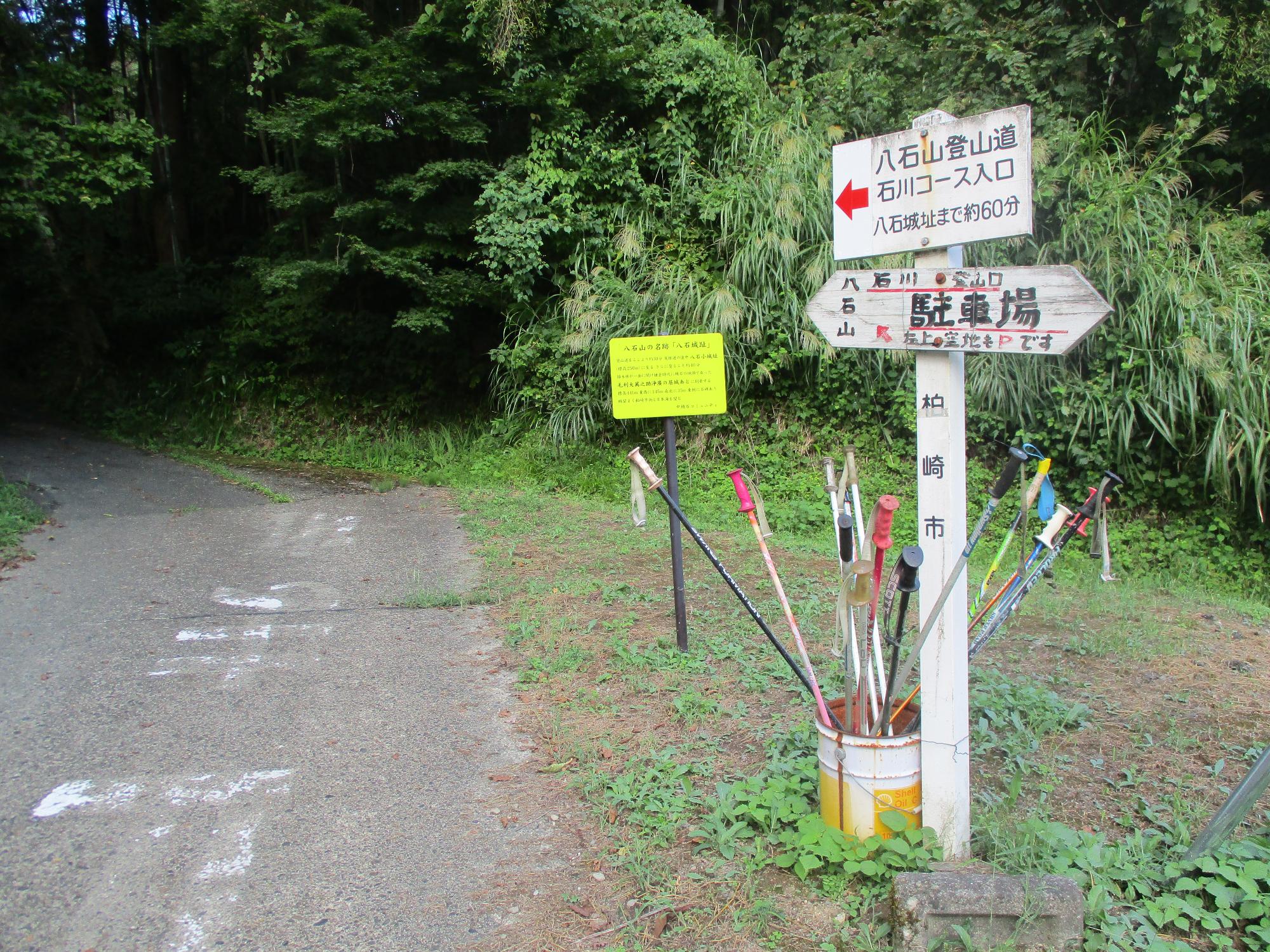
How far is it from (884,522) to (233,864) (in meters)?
2.54

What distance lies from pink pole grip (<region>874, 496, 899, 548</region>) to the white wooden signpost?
11cm

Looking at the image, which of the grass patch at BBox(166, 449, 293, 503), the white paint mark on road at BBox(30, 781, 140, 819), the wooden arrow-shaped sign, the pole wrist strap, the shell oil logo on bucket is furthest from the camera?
the grass patch at BBox(166, 449, 293, 503)

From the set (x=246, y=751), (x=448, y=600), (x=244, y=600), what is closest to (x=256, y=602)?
(x=244, y=600)

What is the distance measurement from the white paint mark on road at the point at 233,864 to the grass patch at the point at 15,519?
513cm

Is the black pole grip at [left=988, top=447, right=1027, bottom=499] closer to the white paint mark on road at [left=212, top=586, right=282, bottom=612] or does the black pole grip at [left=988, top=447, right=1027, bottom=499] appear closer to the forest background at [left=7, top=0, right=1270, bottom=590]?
the white paint mark on road at [left=212, top=586, right=282, bottom=612]

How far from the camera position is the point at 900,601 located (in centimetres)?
285

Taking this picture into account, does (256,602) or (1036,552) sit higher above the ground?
(1036,552)

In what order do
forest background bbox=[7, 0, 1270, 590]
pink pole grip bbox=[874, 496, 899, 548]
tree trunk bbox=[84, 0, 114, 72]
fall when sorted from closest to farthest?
pink pole grip bbox=[874, 496, 899, 548], forest background bbox=[7, 0, 1270, 590], tree trunk bbox=[84, 0, 114, 72]

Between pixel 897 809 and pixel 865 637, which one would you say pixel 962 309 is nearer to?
pixel 865 637

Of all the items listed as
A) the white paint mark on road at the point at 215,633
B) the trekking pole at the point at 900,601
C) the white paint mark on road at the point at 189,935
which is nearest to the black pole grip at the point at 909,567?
Result: the trekking pole at the point at 900,601

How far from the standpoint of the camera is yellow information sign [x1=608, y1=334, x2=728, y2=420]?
15.9ft

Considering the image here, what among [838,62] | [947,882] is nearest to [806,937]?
[947,882]

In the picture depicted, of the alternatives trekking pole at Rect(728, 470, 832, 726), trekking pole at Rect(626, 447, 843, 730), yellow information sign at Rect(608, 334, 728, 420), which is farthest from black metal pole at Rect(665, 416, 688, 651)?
trekking pole at Rect(728, 470, 832, 726)

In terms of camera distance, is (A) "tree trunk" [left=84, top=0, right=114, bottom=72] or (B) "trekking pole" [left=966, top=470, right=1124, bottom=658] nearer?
(B) "trekking pole" [left=966, top=470, right=1124, bottom=658]
